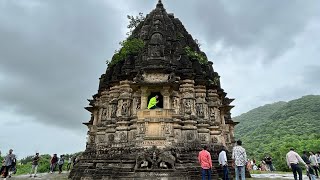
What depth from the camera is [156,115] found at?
13031 mm

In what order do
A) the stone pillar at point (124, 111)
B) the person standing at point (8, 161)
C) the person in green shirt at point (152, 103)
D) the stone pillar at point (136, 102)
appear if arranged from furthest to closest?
the stone pillar at point (136, 102), the stone pillar at point (124, 111), the person in green shirt at point (152, 103), the person standing at point (8, 161)

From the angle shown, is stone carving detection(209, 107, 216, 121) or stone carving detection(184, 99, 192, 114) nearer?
stone carving detection(184, 99, 192, 114)

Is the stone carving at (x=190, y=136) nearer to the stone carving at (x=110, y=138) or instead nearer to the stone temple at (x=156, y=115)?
the stone temple at (x=156, y=115)

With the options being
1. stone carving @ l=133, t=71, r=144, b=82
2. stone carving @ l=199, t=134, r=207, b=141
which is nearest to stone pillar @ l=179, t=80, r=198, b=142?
stone carving @ l=199, t=134, r=207, b=141

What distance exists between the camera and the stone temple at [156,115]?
11844 millimetres

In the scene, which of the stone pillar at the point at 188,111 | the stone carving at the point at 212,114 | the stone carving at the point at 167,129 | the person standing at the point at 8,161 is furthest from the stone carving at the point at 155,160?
the person standing at the point at 8,161

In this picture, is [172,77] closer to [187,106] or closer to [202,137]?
[187,106]

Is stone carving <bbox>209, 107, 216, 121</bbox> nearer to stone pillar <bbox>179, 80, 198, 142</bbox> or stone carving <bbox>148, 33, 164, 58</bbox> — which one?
stone pillar <bbox>179, 80, 198, 142</bbox>

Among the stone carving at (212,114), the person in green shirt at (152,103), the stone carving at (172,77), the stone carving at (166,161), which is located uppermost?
the stone carving at (172,77)

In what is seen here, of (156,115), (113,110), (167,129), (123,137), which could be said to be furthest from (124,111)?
(167,129)

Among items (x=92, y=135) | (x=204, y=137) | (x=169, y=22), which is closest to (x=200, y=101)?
(x=204, y=137)

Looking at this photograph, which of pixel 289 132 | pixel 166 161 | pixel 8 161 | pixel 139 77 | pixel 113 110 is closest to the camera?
pixel 166 161

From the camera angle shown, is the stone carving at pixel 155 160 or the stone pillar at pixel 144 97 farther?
the stone pillar at pixel 144 97

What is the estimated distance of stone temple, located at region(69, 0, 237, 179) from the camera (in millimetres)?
11844
